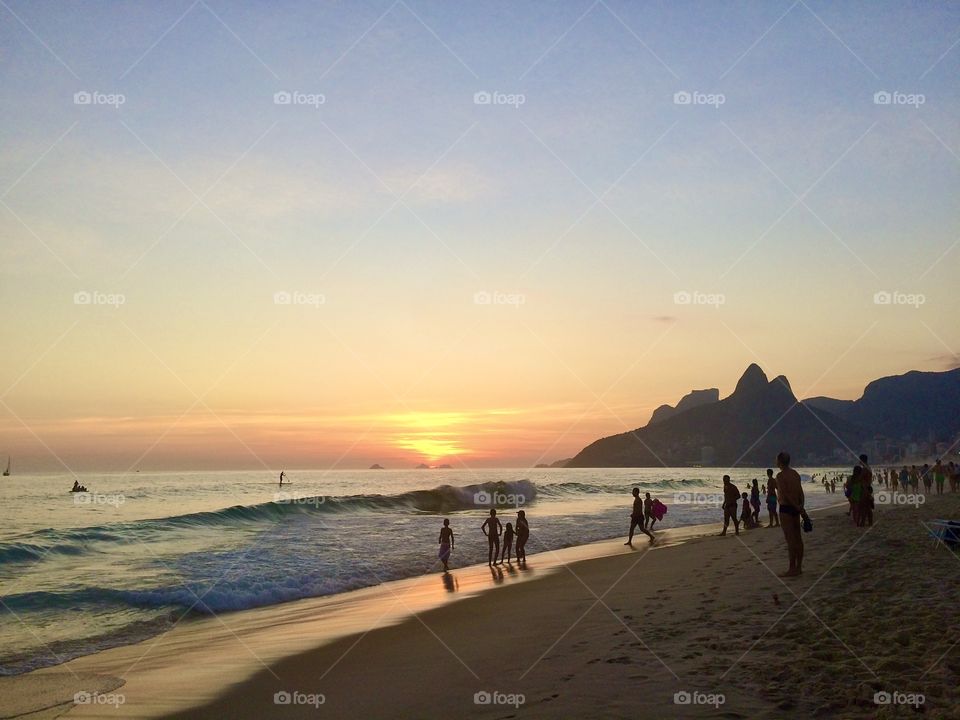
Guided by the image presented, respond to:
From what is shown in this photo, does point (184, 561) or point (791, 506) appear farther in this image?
point (184, 561)

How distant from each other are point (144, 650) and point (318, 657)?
13.3 ft

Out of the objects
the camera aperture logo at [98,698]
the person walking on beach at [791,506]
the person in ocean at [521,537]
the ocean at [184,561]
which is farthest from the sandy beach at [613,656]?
the person in ocean at [521,537]

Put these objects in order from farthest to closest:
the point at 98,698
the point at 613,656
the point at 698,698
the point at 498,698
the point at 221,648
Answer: the point at 221,648 → the point at 98,698 → the point at 613,656 → the point at 498,698 → the point at 698,698

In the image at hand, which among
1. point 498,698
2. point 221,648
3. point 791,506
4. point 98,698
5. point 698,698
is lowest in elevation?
point 221,648

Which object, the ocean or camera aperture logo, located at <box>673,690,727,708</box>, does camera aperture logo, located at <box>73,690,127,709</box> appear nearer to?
the ocean

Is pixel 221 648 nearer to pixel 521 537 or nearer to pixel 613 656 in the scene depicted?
pixel 613 656

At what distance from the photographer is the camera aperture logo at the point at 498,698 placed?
22.5 ft

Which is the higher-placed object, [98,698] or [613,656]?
[613,656]

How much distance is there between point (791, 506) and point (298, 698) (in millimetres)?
9176

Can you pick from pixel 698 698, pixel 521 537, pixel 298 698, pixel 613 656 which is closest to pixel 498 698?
pixel 613 656

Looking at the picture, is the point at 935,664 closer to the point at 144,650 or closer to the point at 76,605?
the point at 144,650

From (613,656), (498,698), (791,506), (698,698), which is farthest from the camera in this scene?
(791,506)

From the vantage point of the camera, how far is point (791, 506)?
1229 centimetres

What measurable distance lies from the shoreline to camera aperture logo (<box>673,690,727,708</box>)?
6.05 meters
